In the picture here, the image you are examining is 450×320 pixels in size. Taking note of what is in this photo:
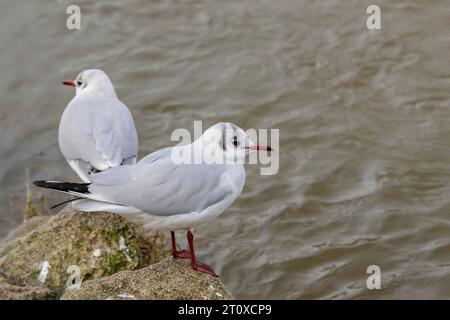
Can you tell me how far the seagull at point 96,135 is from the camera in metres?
5.13

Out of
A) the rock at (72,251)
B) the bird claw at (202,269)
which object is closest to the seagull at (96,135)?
the rock at (72,251)

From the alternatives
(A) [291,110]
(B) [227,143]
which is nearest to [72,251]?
(B) [227,143]

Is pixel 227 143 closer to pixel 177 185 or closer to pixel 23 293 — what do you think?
pixel 177 185

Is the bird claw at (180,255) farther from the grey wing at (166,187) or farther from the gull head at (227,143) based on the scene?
the gull head at (227,143)

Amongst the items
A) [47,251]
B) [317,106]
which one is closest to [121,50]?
[317,106]

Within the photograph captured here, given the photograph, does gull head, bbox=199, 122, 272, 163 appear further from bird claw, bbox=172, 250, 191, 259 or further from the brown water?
the brown water

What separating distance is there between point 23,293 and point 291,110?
4489mm

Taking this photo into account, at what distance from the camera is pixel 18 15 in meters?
9.96

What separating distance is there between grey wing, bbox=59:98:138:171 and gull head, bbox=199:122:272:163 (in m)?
0.75

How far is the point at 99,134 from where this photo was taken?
532 centimetres

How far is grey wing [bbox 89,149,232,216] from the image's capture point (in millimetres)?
4367

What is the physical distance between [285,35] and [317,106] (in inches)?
52.7

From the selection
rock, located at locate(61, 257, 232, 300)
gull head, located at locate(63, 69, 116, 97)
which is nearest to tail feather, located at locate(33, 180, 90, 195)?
rock, located at locate(61, 257, 232, 300)

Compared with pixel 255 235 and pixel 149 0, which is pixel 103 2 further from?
pixel 255 235
